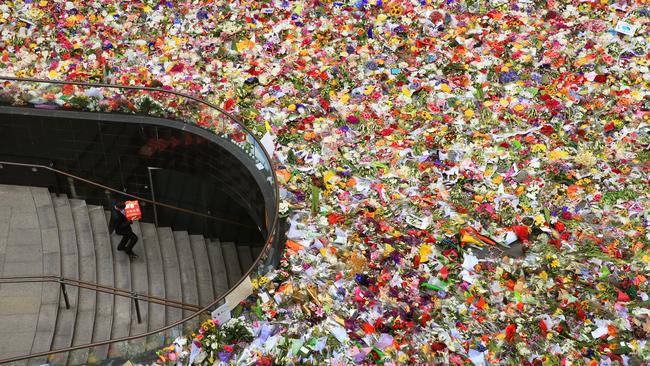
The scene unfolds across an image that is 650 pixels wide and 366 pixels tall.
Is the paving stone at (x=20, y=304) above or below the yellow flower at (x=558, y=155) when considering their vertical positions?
below

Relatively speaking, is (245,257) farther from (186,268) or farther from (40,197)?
(40,197)

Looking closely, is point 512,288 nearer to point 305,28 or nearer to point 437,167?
point 437,167

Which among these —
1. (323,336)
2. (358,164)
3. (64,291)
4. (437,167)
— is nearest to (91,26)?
(64,291)

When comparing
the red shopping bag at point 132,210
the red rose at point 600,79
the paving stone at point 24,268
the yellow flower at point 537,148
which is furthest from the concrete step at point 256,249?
the red rose at point 600,79

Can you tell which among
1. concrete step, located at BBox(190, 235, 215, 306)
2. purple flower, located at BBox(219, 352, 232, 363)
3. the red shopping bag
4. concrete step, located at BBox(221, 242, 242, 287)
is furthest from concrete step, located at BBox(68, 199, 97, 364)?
purple flower, located at BBox(219, 352, 232, 363)

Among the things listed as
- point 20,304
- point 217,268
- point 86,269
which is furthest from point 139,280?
point 20,304

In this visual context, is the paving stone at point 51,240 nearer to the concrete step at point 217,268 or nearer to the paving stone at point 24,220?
the paving stone at point 24,220

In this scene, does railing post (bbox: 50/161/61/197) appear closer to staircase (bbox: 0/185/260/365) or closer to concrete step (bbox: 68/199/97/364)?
staircase (bbox: 0/185/260/365)
